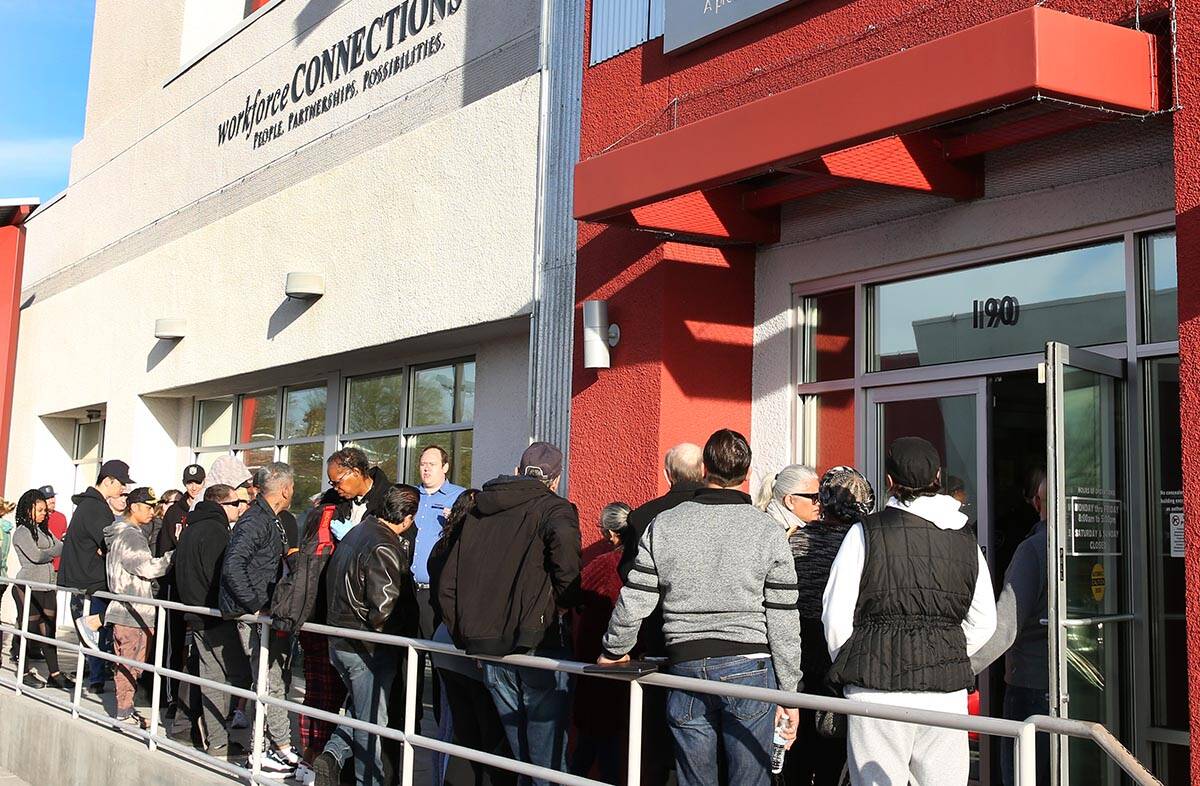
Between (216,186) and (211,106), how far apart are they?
1.14 metres

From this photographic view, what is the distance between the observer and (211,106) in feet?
49.5

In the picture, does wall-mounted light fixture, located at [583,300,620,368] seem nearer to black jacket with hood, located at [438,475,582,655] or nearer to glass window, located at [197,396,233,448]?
black jacket with hood, located at [438,475,582,655]

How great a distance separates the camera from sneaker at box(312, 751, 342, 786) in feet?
21.3

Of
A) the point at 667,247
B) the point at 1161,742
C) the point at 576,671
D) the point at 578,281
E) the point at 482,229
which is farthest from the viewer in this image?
the point at 482,229

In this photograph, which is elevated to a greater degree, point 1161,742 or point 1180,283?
point 1180,283

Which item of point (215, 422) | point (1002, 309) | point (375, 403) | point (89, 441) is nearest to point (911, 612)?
point (1002, 309)

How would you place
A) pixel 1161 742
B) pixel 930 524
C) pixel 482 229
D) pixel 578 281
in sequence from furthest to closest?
pixel 482 229 < pixel 578 281 < pixel 1161 742 < pixel 930 524

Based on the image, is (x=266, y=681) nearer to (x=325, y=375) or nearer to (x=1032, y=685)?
(x=1032, y=685)

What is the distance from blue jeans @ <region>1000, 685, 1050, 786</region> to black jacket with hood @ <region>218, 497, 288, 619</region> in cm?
417

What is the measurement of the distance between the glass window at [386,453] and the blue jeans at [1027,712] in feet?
23.0

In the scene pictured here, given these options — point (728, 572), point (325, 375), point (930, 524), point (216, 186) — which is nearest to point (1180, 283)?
point (930, 524)

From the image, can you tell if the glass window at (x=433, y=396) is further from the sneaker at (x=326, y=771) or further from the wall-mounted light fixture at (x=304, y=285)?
the sneaker at (x=326, y=771)

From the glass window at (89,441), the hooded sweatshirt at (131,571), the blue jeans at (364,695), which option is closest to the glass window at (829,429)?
the blue jeans at (364,695)

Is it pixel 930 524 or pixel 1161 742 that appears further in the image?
pixel 1161 742
